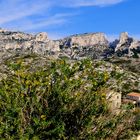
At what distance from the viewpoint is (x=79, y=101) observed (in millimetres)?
15148

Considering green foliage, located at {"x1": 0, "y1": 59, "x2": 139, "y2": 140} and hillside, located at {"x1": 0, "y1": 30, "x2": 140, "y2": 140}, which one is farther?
hillside, located at {"x1": 0, "y1": 30, "x2": 140, "y2": 140}

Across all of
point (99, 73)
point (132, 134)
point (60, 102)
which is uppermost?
point (99, 73)

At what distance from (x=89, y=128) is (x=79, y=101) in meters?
1.11

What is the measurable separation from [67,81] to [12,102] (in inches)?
80.2

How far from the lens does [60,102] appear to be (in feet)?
49.0

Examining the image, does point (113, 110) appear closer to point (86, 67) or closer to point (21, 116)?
point (86, 67)

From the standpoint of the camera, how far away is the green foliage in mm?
14203

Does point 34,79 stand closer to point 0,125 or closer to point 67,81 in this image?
point 67,81

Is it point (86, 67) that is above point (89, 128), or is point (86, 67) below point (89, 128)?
above

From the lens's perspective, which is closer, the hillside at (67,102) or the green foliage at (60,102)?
the green foliage at (60,102)

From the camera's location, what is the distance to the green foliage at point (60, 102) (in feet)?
46.6

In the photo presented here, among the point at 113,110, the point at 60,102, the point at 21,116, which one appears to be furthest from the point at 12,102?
the point at 113,110

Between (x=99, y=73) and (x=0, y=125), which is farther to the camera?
(x=99, y=73)

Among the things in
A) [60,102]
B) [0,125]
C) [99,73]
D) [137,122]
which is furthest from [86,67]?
[0,125]
